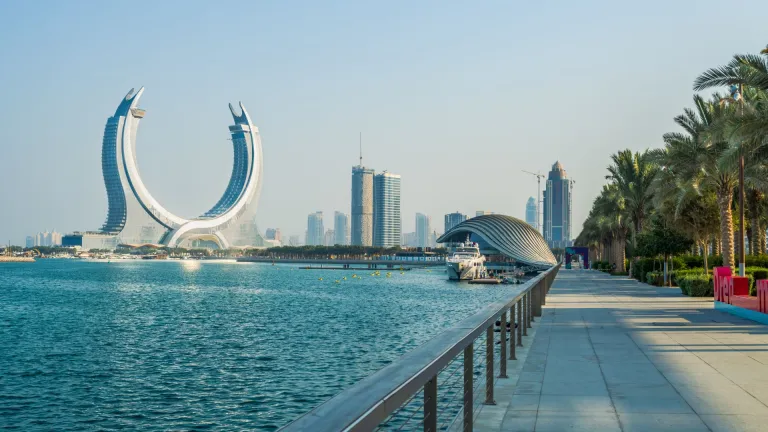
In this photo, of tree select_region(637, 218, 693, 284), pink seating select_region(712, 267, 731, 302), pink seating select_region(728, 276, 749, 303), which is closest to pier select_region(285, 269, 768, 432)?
pink seating select_region(728, 276, 749, 303)

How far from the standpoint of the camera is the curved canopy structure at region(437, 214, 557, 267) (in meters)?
115

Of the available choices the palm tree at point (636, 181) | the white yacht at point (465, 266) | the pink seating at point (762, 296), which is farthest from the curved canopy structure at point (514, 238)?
the pink seating at point (762, 296)

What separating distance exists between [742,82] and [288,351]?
17.4 m

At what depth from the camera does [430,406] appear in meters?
4.28

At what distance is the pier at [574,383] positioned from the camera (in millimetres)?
3617

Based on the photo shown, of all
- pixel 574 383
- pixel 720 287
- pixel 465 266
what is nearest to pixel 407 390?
pixel 574 383

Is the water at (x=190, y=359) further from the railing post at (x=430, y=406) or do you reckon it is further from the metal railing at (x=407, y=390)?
the railing post at (x=430, y=406)

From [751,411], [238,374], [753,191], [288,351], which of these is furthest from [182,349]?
[753,191]

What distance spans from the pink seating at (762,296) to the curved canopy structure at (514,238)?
300 ft

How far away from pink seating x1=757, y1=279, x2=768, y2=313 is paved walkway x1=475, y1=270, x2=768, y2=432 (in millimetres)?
923

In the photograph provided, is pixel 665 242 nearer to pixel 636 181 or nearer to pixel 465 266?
A: pixel 636 181

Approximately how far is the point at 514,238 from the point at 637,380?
11458cm

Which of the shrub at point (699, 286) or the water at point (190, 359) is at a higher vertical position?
the shrub at point (699, 286)

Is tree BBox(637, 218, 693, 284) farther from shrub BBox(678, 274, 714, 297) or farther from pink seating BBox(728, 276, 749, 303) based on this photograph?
pink seating BBox(728, 276, 749, 303)
